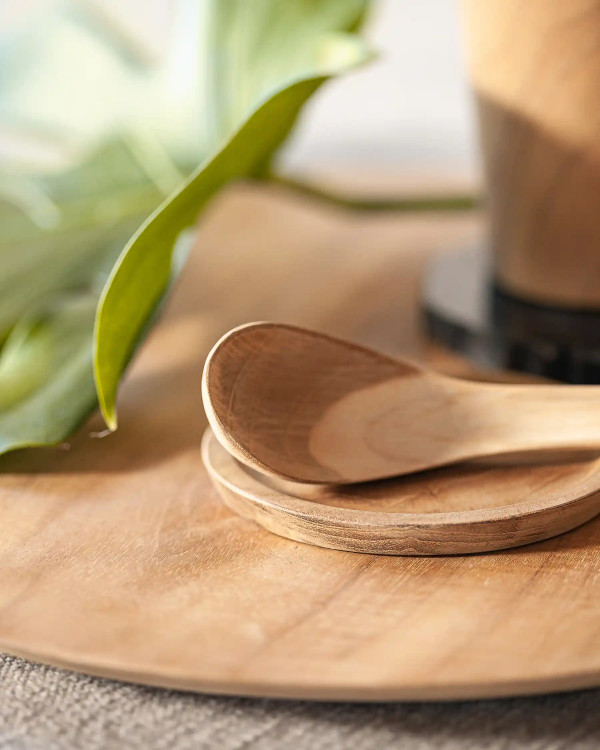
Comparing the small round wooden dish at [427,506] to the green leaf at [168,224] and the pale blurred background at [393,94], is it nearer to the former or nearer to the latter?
the green leaf at [168,224]

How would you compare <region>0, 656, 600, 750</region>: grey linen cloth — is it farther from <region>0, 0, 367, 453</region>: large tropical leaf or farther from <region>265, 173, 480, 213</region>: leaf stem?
<region>265, 173, 480, 213</region>: leaf stem

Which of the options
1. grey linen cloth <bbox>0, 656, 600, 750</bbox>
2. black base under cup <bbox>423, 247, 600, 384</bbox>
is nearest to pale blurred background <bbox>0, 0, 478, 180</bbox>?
black base under cup <bbox>423, 247, 600, 384</bbox>

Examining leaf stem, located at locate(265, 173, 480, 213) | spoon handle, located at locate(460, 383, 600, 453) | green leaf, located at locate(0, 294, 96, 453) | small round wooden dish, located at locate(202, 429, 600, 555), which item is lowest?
green leaf, located at locate(0, 294, 96, 453)

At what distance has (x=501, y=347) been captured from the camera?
1.20 ft

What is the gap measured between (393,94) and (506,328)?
665mm

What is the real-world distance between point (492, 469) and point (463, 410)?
0.02 m

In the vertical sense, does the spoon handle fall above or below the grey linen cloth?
above

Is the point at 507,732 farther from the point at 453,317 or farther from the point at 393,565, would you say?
the point at 453,317

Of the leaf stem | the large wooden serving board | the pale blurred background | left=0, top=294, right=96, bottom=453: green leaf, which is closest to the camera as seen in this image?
the large wooden serving board

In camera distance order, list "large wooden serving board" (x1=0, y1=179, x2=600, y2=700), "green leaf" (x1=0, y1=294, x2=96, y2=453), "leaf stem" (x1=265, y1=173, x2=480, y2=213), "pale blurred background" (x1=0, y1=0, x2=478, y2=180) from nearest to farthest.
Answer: "large wooden serving board" (x1=0, y1=179, x2=600, y2=700) < "green leaf" (x1=0, y1=294, x2=96, y2=453) < "leaf stem" (x1=265, y1=173, x2=480, y2=213) < "pale blurred background" (x1=0, y1=0, x2=478, y2=180)

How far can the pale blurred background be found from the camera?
90cm

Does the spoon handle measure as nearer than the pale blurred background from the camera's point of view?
Yes

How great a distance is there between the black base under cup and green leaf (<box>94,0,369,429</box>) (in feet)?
0.33

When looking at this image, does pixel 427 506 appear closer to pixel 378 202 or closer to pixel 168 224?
pixel 168 224
